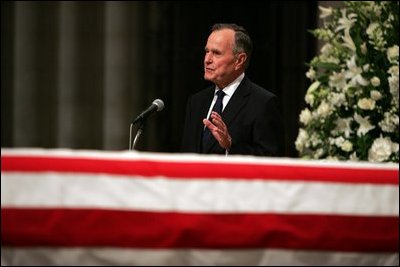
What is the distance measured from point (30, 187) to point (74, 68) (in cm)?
393

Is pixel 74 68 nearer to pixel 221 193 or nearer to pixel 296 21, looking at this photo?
pixel 296 21

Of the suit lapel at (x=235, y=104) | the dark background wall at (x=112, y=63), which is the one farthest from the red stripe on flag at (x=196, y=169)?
the dark background wall at (x=112, y=63)

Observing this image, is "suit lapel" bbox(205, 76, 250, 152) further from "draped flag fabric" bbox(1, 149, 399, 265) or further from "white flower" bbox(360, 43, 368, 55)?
"white flower" bbox(360, 43, 368, 55)

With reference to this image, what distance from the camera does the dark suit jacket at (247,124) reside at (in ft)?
8.26

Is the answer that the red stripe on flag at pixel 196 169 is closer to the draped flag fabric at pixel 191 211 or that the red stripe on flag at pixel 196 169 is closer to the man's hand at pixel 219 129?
the draped flag fabric at pixel 191 211

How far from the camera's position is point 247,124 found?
257 cm

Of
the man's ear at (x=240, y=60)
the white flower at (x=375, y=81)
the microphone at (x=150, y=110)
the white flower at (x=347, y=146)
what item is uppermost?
the man's ear at (x=240, y=60)

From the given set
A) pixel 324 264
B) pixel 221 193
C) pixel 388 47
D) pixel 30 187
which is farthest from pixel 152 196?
pixel 388 47

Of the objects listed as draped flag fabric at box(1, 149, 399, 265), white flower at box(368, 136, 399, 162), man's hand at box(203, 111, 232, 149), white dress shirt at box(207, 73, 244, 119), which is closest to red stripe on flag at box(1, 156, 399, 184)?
draped flag fabric at box(1, 149, 399, 265)

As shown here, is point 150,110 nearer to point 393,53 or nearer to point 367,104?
point 367,104

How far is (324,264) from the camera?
167cm

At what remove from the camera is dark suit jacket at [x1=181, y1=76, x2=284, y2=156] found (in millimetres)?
2518

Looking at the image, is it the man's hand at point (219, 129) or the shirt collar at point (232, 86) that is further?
the shirt collar at point (232, 86)

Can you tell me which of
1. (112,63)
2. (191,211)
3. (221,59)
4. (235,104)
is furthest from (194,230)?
(112,63)
